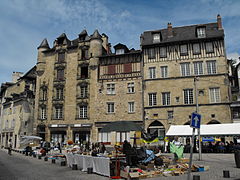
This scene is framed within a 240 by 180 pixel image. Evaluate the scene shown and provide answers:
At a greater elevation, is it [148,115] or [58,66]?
[58,66]

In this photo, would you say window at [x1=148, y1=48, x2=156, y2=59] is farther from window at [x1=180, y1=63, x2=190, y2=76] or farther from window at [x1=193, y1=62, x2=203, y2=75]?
window at [x1=193, y1=62, x2=203, y2=75]

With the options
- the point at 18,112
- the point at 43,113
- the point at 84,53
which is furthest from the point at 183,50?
the point at 18,112

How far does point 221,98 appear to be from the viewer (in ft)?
84.8

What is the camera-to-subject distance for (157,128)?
90.4ft

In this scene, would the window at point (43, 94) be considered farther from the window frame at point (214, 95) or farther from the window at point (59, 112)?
the window frame at point (214, 95)

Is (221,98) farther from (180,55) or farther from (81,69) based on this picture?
(81,69)

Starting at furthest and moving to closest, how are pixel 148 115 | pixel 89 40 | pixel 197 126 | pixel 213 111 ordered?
1. pixel 89 40
2. pixel 148 115
3. pixel 213 111
4. pixel 197 126

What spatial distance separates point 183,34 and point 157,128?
12222 millimetres

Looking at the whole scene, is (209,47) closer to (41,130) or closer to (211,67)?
(211,67)

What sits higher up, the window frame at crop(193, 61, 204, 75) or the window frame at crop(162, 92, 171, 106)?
the window frame at crop(193, 61, 204, 75)

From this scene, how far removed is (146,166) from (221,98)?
18.1 metres

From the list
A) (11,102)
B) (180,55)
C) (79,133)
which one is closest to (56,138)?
(79,133)

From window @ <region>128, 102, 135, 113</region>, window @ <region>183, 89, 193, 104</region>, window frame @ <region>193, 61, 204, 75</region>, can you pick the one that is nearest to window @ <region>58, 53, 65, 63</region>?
window @ <region>128, 102, 135, 113</region>

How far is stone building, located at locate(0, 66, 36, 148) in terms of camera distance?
34594 millimetres
